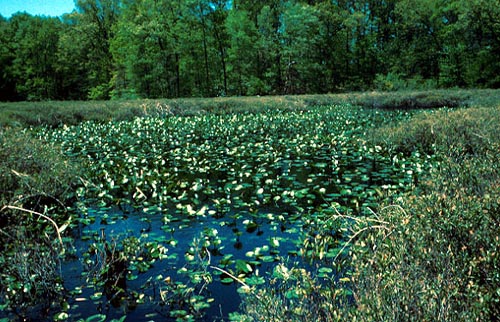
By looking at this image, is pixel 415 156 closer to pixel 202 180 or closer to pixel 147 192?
pixel 202 180

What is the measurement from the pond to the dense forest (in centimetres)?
3339

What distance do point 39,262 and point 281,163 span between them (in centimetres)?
792

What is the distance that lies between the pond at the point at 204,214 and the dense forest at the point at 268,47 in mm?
33395

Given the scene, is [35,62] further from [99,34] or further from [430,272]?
[430,272]

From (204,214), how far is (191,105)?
21.2m

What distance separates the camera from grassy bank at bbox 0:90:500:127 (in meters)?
22.4

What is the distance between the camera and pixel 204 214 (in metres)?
7.54

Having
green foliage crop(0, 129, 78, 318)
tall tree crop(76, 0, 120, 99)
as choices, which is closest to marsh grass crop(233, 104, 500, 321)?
green foliage crop(0, 129, 78, 318)

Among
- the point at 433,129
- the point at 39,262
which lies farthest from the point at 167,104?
the point at 39,262

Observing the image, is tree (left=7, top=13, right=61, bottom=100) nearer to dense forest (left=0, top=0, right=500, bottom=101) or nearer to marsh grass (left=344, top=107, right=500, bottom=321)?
dense forest (left=0, top=0, right=500, bottom=101)

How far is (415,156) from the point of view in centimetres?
1159

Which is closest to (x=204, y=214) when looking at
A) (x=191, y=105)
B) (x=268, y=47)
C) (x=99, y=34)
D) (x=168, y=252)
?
(x=168, y=252)

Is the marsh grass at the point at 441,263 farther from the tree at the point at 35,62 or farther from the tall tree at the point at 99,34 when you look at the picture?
the tree at the point at 35,62

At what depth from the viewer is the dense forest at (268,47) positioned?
44938 millimetres
